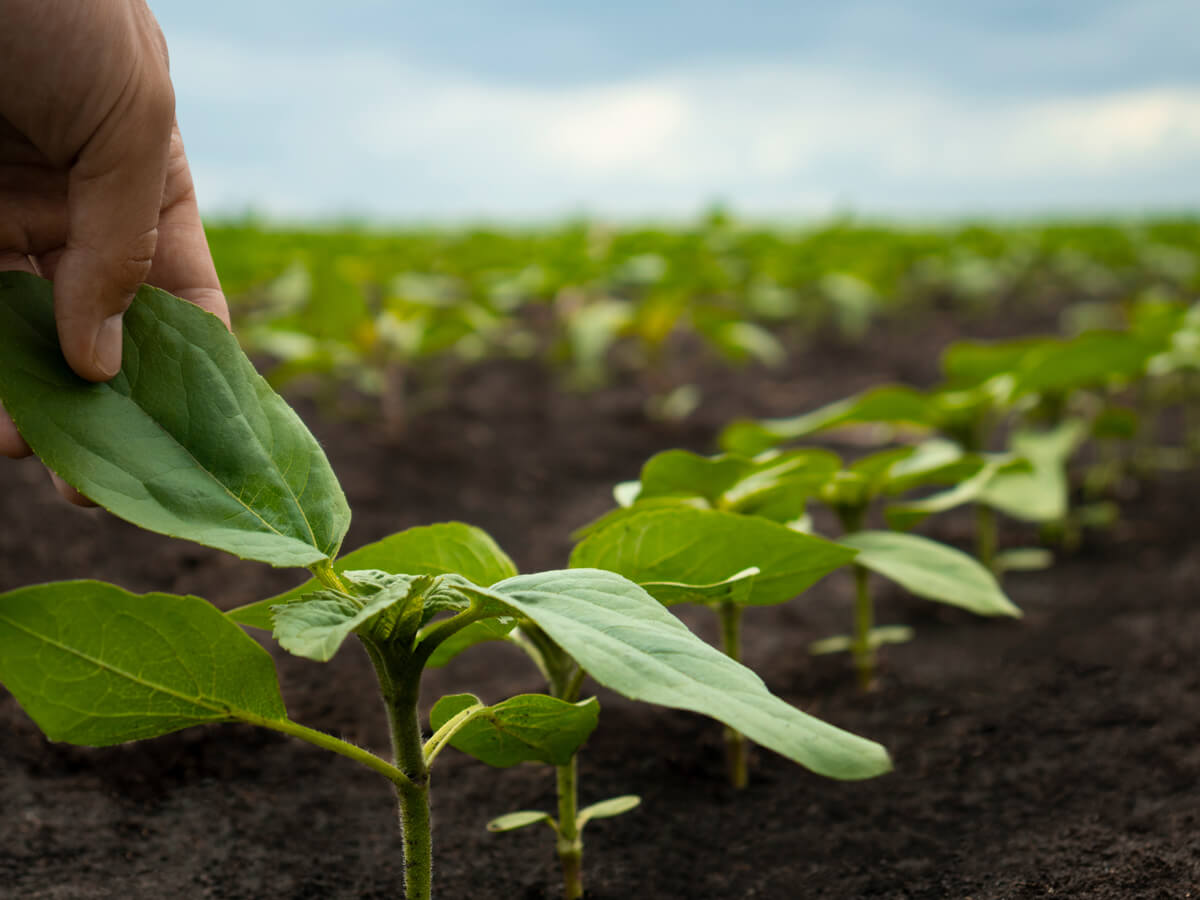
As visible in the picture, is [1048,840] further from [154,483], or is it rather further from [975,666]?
[154,483]

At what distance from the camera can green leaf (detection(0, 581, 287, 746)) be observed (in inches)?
33.4

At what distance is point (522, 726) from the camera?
1029 mm

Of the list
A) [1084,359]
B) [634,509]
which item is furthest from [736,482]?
[1084,359]

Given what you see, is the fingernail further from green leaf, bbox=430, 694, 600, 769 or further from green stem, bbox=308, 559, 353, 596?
green leaf, bbox=430, 694, 600, 769

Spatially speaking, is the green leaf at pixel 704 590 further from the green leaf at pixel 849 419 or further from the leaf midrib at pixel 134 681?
the green leaf at pixel 849 419

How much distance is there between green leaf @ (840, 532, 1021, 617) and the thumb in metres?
1.09

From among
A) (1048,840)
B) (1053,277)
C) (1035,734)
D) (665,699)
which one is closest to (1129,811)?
(1048,840)

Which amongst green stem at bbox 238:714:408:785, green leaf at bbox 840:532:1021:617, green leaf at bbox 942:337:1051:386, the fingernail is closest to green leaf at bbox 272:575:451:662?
green stem at bbox 238:714:408:785

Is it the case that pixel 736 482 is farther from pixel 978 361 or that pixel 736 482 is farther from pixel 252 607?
pixel 978 361

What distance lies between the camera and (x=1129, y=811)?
1.52 m

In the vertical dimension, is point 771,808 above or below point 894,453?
below

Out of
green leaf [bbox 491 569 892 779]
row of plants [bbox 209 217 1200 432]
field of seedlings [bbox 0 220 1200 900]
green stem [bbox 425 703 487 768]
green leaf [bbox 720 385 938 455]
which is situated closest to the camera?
green leaf [bbox 491 569 892 779]

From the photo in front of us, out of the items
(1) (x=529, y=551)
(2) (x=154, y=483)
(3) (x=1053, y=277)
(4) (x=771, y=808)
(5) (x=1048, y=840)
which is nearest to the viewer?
(2) (x=154, y=483)

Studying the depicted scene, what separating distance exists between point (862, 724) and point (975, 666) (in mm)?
431
